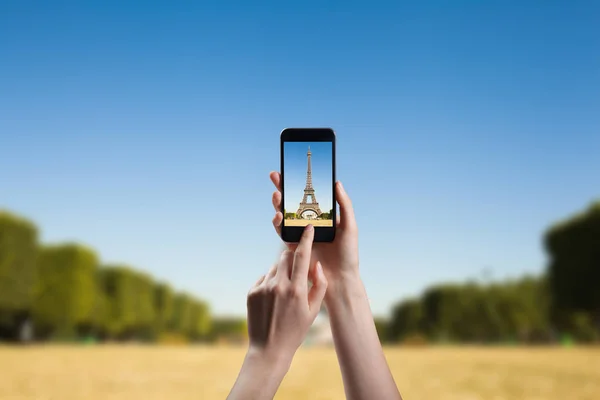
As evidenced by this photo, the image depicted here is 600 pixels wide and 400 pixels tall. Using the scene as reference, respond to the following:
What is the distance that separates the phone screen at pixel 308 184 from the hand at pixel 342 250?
7 cm

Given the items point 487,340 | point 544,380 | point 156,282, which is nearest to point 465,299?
point 487,340

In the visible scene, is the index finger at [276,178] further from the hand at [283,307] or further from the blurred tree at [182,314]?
the blurred tree at [182,314]

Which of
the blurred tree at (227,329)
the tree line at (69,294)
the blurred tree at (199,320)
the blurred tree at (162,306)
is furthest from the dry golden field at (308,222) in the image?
the blurred tree at (227,329)

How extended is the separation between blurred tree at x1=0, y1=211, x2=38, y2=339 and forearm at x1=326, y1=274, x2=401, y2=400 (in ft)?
159

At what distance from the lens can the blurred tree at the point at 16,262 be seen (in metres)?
46.1

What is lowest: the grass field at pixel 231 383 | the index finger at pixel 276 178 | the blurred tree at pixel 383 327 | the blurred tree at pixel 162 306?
the grass field at pixel 231 383

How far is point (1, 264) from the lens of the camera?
152 ft

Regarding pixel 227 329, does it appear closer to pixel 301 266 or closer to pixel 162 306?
pixel 162 306

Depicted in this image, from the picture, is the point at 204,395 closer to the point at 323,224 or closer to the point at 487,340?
the point at 323,224

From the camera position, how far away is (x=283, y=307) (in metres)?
2.01

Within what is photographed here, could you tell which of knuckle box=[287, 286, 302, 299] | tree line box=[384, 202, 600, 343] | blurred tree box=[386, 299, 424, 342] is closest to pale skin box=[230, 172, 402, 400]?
knuckle box=[287, 286, 302, 299]

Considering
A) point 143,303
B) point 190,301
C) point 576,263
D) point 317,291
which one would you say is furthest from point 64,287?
point 317,291

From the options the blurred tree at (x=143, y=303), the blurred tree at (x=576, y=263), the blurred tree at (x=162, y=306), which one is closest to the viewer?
the blurred tree at (x=576, y=263)

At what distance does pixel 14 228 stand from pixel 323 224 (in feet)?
160
